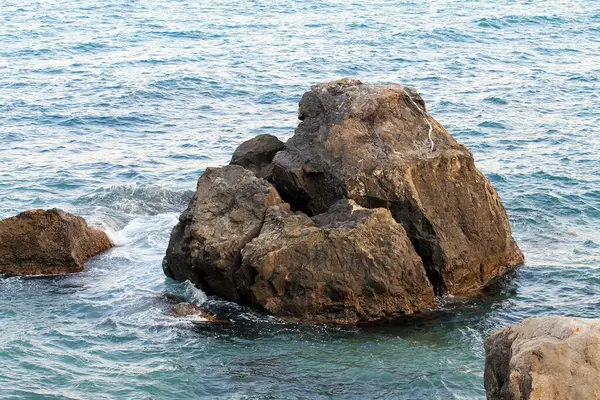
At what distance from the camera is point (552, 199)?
2538 centimetres

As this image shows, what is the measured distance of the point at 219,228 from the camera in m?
19.4

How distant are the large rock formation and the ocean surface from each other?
56 centimetres

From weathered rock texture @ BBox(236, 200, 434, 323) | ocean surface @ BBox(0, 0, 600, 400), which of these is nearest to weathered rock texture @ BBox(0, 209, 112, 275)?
ocean surface @ BBox(0, 0, 600, 400)

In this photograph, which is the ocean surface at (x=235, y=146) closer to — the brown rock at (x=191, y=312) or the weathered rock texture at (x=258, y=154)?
the brown rock at (x=191, y=312)

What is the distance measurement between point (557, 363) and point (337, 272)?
784 centimetres

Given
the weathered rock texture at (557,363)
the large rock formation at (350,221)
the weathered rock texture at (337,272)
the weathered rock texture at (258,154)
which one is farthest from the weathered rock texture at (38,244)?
the weathered rock texture at (557,363)

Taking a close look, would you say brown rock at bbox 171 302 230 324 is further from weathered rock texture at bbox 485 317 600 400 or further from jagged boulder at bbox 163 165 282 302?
weathered rock texture at bbox 485 317 600 400

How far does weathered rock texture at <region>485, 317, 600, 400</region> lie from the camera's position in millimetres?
10172

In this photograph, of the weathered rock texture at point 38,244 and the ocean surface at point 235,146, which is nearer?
the ocean surface at point 235,146

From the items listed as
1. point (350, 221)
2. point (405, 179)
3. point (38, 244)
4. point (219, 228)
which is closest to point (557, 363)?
point (350, 221)

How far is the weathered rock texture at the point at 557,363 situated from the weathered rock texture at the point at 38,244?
12.6 m

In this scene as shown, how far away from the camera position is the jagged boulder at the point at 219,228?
61.8 feet

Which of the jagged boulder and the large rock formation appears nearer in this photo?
the large rock formation

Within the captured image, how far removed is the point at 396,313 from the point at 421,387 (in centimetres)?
298
